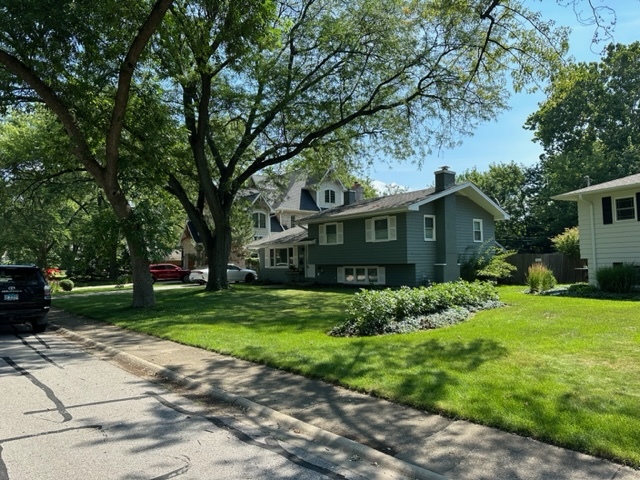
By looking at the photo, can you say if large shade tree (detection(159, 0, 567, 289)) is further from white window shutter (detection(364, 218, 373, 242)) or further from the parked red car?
the parked red car

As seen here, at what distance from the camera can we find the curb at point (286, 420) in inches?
156

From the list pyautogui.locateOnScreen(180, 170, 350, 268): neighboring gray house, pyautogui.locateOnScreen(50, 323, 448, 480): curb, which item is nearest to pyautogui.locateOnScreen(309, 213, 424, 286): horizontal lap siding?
pyautogui.locateOnScreen(180, 170, 350, 268): neighboring gray house

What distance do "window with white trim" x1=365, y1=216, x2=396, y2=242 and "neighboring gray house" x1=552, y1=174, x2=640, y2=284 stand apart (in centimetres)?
788

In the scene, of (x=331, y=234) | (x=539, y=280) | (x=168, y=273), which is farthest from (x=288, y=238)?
(x=539, y=280)

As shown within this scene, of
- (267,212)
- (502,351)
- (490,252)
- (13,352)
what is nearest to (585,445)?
(502,351)

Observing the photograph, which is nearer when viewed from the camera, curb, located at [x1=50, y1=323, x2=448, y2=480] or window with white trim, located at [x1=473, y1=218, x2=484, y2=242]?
curb, located at [x1=50, y1=323, x2=448, y2=480]

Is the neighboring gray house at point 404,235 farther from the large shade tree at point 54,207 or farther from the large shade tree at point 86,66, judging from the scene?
the large shade tree at point 86,66

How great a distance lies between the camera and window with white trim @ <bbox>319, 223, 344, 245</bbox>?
26852 millimetres

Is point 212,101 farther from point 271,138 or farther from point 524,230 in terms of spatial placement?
point 524,230

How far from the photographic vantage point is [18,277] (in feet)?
38.3

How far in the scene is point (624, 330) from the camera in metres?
9.02

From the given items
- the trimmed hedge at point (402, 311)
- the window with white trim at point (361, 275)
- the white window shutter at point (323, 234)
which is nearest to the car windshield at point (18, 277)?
the trimmed hedge at point (402, 311)

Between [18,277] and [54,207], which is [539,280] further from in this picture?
[54,207]

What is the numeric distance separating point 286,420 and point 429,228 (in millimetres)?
20089
